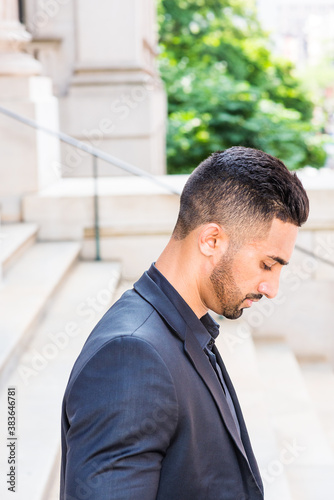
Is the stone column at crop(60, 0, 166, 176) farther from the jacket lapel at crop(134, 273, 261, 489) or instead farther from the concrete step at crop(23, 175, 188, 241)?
the jacket lapel at crop(134, 273, 261, 489)

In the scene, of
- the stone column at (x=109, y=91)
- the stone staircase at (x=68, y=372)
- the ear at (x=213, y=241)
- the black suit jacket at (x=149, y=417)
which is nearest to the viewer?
the black suit jacket at (x=149, y=417)

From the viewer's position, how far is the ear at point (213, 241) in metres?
1.58

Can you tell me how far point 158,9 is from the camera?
23172mm

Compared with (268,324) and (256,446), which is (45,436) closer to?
(256,446)

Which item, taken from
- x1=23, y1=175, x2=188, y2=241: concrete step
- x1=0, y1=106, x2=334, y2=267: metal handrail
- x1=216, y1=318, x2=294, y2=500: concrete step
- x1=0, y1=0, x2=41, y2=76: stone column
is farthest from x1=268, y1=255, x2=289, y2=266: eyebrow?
x1=0, y1=0, x2=41, y2=76: stone column

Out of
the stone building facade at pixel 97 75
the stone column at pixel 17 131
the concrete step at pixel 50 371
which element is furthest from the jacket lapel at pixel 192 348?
the stone building facade at pixel 97 75

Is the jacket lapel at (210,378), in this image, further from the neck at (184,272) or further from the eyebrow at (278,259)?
the eyebrow at (278,259)

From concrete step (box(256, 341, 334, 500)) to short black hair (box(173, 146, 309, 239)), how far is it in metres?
2.97

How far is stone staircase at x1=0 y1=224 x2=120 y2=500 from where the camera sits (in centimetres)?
342

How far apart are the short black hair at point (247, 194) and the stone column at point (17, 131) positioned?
5.52m

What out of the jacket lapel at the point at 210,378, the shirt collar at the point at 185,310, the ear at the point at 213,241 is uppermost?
the ear at the point at 213,241

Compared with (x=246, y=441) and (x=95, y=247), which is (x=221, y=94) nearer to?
(x=95, y=247)

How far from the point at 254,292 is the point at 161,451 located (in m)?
0.44

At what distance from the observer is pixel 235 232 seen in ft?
5.14
